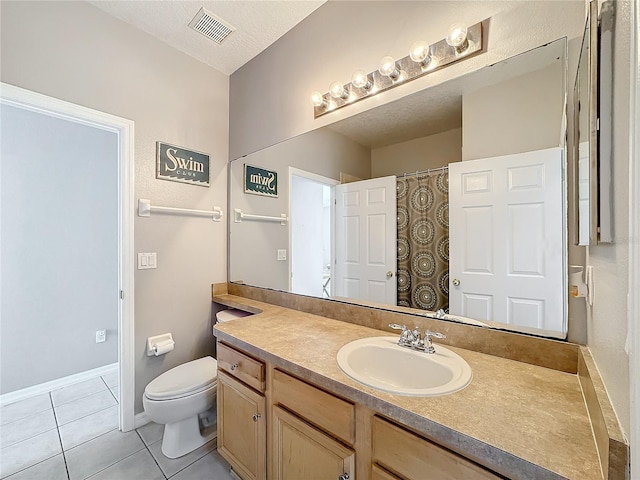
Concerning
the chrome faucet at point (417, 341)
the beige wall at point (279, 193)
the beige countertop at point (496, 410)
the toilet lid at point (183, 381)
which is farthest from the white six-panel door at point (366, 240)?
the toilet lid at point (183, 381)

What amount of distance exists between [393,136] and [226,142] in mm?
1585

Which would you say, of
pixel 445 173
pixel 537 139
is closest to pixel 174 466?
pixel 445 173

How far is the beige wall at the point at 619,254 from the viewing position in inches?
19.2

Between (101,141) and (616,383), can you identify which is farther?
(101,141)

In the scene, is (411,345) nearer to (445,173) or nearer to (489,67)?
(445,173)

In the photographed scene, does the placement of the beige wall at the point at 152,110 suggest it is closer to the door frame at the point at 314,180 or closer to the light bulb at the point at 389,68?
the door frame at the point at 314,180

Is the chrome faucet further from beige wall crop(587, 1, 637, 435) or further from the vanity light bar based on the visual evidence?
the vanity light bar

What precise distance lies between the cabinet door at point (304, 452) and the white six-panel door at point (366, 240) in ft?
2.32

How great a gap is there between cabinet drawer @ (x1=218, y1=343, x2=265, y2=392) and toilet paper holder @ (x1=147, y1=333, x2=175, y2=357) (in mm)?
761

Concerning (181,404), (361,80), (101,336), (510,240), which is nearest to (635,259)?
(510,240)

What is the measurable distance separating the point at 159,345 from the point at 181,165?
1.34 meters

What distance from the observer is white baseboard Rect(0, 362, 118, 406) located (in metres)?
2.18

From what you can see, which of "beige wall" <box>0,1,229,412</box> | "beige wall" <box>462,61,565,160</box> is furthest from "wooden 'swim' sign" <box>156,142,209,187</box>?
"beige wall" <box>462,61,565,160</box>

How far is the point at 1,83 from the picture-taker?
1.46m
